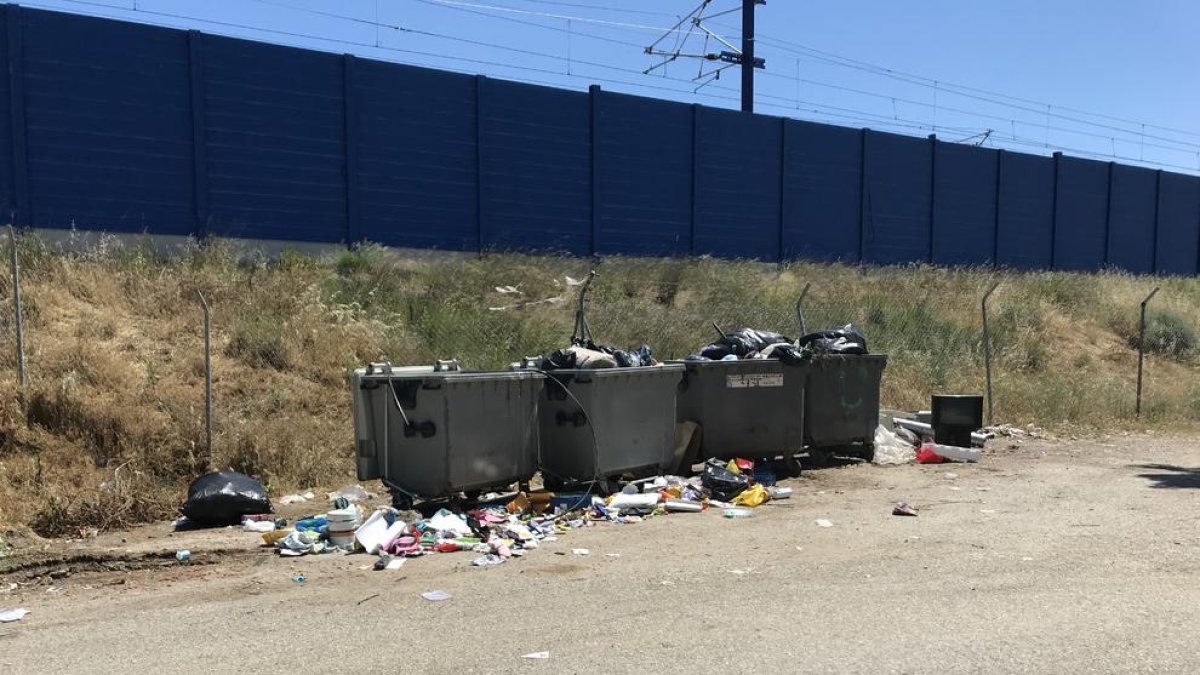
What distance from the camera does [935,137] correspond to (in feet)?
82.6

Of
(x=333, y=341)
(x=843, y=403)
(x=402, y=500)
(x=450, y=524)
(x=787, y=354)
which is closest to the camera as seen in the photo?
(x=450, y=524)

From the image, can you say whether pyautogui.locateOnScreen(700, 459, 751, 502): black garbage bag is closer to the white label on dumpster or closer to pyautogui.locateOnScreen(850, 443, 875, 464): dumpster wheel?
the white label on dumpster

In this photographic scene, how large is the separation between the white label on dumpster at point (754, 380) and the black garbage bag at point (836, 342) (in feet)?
3.09

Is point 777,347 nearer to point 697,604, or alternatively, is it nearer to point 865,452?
point 865,452

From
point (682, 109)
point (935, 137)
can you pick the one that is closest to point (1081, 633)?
point (682, 109)

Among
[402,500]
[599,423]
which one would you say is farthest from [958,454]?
[402,500]

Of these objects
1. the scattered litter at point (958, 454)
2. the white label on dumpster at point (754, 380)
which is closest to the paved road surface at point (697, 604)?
the white label on dumpster at point (754, 380)

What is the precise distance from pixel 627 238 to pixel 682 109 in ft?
11.6

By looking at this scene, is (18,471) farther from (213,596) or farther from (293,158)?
(293,158)

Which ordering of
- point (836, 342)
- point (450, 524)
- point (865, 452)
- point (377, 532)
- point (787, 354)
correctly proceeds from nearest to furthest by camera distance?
1. point (377, 532)
2. point (450, 524)
3. point (787, 354)
4. point (836, 342)
5. point (865, 452)

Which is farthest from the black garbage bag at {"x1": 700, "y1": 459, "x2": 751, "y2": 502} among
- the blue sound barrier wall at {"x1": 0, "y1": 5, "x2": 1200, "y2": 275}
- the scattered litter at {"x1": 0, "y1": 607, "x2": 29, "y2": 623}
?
the blue sound barrier wall at {"x1": 0, "y1": 5, "x2": 1200, "y2": 275}

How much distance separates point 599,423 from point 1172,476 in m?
6.63

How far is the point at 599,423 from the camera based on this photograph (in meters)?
8.05

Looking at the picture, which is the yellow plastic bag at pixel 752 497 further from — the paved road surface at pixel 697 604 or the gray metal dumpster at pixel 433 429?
the gray metal dumpster at pixel 433 429
